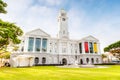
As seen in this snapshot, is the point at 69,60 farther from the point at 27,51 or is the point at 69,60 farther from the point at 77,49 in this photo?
the point at 27,51

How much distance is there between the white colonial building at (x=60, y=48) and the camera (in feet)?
146

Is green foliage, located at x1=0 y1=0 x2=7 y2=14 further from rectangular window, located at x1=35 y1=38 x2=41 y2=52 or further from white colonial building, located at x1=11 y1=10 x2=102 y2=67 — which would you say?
rectangular window, located at x1=35 y1=38 x2=41 y2=52

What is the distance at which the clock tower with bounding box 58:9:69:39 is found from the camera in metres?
54.6

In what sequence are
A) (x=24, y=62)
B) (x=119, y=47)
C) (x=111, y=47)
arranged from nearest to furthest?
(x=24, y=62) < (x=119, y=47) < (x=111, y=47)

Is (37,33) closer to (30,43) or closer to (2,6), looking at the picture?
(30,43)

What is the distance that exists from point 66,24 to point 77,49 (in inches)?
497

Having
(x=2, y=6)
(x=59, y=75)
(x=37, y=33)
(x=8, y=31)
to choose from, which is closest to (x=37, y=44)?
(x=37, y=33)

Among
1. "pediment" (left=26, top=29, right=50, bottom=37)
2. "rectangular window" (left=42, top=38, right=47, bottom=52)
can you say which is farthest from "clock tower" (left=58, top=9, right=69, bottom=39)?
"rectangular window" (left=42, top=38, right=47, bottom=52)

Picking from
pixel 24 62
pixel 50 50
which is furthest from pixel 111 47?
pixel 24 62

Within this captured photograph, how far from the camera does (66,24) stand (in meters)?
57.4

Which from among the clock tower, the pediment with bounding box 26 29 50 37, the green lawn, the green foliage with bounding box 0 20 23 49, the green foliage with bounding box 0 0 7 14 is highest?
the clock tower

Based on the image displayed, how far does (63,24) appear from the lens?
56.9 meters

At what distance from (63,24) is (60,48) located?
1210cm

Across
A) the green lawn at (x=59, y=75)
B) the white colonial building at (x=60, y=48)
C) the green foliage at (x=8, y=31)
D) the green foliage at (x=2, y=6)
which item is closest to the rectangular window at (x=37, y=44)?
the white colonial building at (x=60, y=48)
